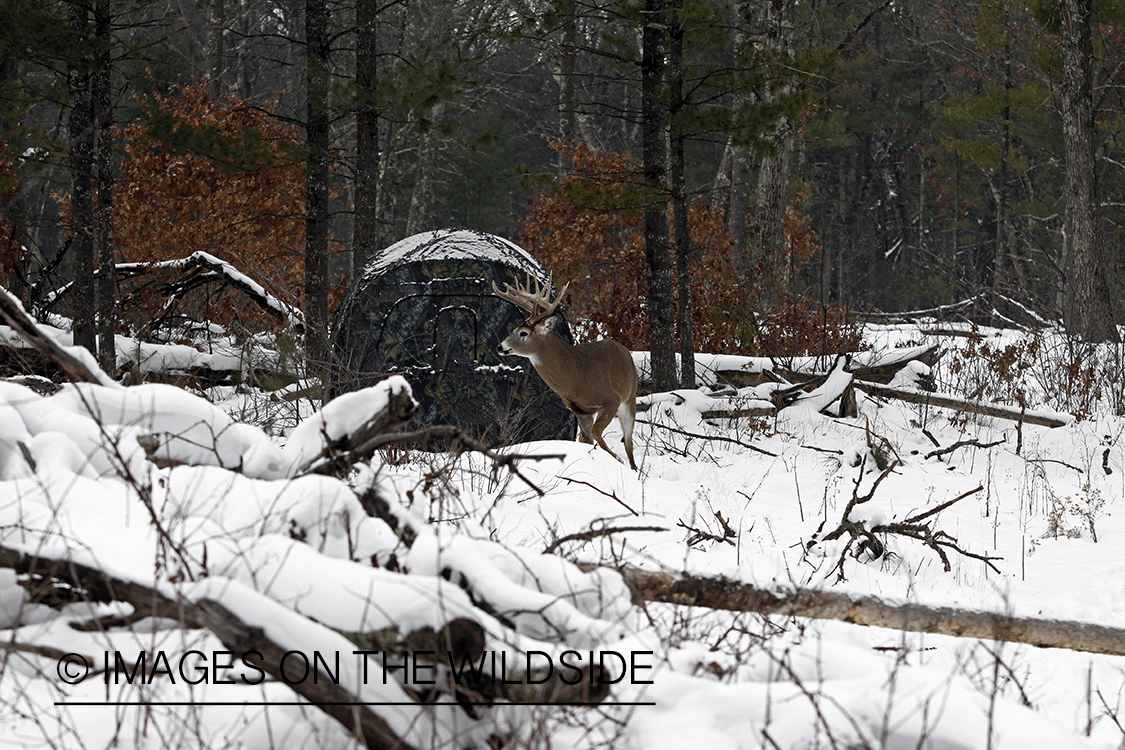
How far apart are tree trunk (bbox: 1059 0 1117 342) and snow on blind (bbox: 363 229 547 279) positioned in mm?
10125

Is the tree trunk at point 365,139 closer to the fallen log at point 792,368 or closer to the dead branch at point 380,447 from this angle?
the fallen log at point 792,368

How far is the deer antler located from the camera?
8.97 meters

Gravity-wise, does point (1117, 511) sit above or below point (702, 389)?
below

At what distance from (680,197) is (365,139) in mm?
4097

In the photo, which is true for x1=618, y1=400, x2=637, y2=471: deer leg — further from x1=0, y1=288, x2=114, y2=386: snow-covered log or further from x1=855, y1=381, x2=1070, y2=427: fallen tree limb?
x1=0, y1=288, x2=114, y2=386: snow-covered log

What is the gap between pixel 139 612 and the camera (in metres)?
2.56

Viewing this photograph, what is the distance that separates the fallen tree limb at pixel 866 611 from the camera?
11.4 feet

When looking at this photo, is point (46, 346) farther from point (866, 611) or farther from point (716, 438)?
point (716, 438)

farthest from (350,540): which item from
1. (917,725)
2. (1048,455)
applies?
(1048,455)

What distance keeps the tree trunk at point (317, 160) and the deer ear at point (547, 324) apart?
10.3 feet

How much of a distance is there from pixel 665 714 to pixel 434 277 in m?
7.42

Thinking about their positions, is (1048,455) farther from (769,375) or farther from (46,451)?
(46,451)

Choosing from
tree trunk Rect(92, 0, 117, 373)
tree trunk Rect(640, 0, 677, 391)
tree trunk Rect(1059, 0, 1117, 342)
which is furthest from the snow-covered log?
tree trunk Rect(1059, 0, 1117, 342)

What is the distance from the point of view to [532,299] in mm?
9242
